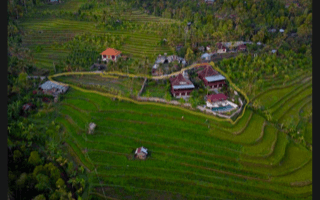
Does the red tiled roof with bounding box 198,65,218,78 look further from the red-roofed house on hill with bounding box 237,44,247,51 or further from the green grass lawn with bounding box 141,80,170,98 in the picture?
the red-roofed house on hill with bounding box 237,44,247,51

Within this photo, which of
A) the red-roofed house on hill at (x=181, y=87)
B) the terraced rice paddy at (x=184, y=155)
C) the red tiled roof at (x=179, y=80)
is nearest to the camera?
the terraced rice paddy at (x=184, y=155)

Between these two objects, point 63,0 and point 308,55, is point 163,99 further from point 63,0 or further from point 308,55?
point 63,0

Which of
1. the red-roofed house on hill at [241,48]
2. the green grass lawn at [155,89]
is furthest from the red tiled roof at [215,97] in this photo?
the red-roofed house on hill at [241,48]

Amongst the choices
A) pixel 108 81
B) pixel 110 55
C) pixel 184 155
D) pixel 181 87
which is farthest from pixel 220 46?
pixel 184 155

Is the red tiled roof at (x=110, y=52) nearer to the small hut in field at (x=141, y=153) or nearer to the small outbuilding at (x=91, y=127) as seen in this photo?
the small outbuilding at (x=91, y=127)

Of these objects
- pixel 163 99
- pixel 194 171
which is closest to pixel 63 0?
→ pixel 163 99

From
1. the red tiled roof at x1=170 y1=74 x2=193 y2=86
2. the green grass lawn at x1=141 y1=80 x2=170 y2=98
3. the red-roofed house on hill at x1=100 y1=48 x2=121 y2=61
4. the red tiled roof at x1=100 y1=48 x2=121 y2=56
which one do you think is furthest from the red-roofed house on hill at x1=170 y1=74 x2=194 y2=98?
the red tiled roof at x1=100 y1=48 x2=121 y2=56

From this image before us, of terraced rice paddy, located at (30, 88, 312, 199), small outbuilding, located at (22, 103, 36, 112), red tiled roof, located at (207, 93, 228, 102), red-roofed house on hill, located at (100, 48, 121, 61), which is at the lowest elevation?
terraced rice paddy, located at (30, 88, 312, 199)
